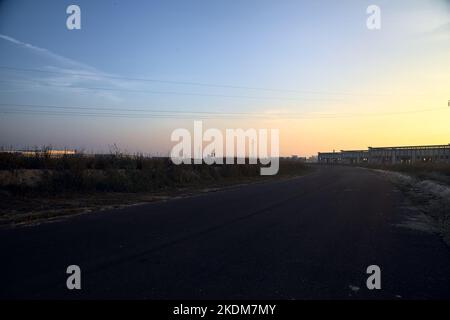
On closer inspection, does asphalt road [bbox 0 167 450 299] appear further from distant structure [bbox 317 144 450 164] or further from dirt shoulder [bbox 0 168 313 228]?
distant structure [bbox 317 144 450 164]

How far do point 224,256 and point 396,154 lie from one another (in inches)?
6043

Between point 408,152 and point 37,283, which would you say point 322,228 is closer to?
point 37,283

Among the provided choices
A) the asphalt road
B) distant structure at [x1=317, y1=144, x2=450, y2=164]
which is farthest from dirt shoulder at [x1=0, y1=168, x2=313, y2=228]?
distant structure at [x1=317, y1=144, x2=450, y2=164]

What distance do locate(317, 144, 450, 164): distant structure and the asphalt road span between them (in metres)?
99.3

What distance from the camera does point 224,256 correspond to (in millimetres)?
7750

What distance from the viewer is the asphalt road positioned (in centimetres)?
580

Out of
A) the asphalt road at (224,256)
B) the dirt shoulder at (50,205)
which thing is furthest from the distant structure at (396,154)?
the asphalt road at (224,256)

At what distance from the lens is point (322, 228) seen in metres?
11.1

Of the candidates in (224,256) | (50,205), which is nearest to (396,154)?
(50,205)

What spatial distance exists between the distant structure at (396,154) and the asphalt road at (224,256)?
3908 inches

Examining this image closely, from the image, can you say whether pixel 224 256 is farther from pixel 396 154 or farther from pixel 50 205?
pixel 396 154

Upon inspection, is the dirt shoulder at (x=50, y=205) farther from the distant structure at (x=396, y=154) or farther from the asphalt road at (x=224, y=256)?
the distant structure at (x=396, y=154)
